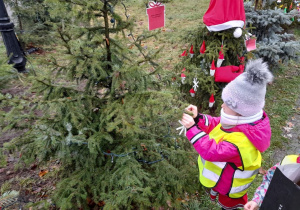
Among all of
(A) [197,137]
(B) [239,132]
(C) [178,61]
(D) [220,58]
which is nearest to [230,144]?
(B) [239,132]

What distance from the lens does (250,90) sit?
6.07ft

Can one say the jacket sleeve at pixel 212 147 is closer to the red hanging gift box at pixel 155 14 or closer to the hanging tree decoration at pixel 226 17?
the hanging tree decoration at pixel 226 17

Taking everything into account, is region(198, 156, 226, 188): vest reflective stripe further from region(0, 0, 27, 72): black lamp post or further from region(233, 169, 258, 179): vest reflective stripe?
region(0, 0, 27, 72): black lamp post

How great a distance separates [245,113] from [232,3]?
2.52m

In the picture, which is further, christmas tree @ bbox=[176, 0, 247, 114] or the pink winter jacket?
christmas tree @ bbox=[176, 0, 247, 114]

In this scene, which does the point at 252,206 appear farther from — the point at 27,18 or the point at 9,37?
the point at 27,18

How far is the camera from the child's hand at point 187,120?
1.99 meters

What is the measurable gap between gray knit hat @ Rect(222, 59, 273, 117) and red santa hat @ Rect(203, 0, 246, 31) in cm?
204

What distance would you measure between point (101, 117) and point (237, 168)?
136cm

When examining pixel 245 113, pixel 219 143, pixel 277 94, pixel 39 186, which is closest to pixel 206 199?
pixel 219 143

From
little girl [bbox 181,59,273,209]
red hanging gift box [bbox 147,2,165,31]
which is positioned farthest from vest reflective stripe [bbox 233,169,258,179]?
red hanging gift box [bbox 147,2,165,31]

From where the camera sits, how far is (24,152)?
2.12 m

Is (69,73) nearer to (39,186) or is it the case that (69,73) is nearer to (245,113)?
(245,113)

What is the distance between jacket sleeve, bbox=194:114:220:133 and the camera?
2.38 m
